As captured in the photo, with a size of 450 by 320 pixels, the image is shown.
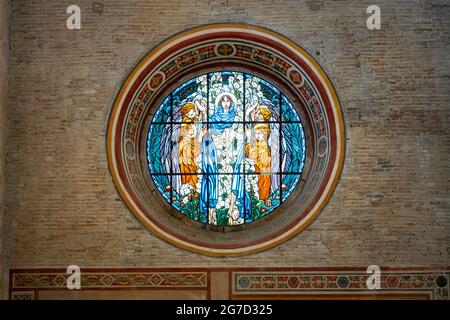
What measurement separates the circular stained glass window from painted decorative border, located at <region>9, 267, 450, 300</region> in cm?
133

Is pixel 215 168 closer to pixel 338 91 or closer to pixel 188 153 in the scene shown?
pixel 188 153

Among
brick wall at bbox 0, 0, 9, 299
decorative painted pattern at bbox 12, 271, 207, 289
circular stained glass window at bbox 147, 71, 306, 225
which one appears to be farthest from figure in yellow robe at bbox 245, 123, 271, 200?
brick wall at bbox 0, 0, 9, 299

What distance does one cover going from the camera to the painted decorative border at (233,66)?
55.5 ft

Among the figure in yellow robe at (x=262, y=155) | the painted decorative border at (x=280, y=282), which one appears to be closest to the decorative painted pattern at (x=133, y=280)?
the painted decorative border at (x=280, y=282)

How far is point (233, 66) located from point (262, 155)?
1.51 m

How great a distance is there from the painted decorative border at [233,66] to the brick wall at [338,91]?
0.13 meters

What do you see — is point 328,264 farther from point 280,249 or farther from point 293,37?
point 293,37

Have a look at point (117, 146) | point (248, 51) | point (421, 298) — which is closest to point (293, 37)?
point (248, 51)

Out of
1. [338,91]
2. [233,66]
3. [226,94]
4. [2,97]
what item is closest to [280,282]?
[338,91]

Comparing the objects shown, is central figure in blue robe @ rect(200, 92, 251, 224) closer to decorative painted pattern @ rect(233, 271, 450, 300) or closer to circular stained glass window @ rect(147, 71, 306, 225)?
circular stained glass window @ rect(147, 71, 306, 225)

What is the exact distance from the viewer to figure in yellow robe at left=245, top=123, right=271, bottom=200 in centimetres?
1786

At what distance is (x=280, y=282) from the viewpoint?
16.6 meters

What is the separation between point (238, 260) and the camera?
16688 mm

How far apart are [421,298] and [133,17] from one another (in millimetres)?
6000
